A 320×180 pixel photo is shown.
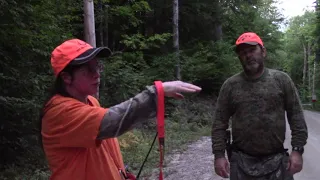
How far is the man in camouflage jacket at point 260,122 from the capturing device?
12.6 ft

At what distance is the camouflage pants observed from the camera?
12.4 feet

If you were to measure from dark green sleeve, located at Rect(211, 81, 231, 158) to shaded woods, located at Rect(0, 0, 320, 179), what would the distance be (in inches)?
105

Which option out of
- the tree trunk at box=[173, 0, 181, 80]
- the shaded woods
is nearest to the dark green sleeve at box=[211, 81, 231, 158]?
the shaded woods

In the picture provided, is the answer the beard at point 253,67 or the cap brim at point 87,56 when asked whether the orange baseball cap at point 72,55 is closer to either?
the cap brim at point 87,56

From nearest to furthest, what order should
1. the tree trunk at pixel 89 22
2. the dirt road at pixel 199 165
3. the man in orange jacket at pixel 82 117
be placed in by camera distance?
1. the man in orange jacket at pixel 82 117
2. the dirt road at pixel 199 165
3. the tree trunk at pixel 89 22

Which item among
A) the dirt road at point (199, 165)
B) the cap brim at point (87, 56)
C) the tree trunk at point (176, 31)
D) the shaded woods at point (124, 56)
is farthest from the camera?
the tree trunk at point (176, 31)

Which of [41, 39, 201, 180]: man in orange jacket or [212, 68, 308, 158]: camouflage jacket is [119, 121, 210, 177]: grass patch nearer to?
[212, 68, 308, 158]: camouflage jacket

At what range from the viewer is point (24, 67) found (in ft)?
25.5

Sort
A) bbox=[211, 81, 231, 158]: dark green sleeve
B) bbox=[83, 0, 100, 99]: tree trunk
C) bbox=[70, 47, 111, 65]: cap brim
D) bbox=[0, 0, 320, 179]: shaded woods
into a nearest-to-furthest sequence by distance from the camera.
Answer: bbox=[70, 47, 111, 65]: cap brim
bbox=[211, 81, 231, 158]: dark green sleeve
bbox=[0, 0, 320, 179]: shaded woods
bbox=[83, 0, 100, 99]: tree trunk

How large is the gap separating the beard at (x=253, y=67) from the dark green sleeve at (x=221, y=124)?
27cm

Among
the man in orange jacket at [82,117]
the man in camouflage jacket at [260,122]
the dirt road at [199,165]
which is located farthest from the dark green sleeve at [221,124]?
the dirt road at [199,165]

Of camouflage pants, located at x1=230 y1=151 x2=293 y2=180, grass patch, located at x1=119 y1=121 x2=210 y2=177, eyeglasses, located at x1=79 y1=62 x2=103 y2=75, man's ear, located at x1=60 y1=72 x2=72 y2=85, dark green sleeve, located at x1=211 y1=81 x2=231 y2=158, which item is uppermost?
eyeglasses, located at x1=79 y1=62 x2=103 y2=75

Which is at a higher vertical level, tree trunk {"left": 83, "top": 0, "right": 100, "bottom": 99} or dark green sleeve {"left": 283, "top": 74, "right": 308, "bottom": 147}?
tree trunk {"left": 83, "top": 0, "right": 100, "bottom": 99}

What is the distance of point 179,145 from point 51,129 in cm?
1026
